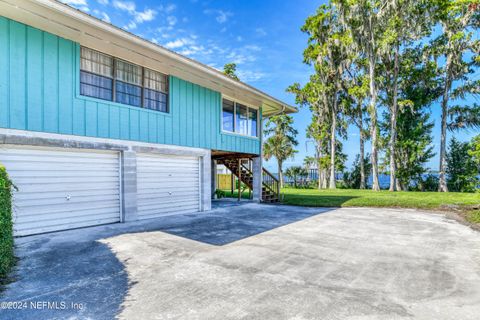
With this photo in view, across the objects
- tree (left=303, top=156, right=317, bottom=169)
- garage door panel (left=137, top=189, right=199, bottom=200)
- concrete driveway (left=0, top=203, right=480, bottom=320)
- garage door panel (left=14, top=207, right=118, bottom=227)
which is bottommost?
concrete driveway (left=0, top=203, right=480, bottom=320)

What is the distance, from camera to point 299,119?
24672 millimetres

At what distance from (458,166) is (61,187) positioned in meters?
23.2

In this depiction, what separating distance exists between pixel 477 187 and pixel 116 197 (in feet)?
36.7

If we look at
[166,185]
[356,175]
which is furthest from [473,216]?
[356,175]

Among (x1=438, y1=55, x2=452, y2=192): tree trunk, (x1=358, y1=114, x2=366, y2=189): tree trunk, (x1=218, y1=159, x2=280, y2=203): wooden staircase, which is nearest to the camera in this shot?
(x1=218, y1=159, x2=280, y2=203): wooden staircase

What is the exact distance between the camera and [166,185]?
806 cm

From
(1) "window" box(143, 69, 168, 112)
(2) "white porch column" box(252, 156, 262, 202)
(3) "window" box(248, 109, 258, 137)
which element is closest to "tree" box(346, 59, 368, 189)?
(3) "window" box(248, 109, 258, 137)

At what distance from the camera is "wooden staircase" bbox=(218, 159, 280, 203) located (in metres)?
11.8

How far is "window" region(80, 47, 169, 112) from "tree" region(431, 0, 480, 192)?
60.0 ft

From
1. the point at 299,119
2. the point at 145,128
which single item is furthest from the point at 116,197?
the point at 299,119

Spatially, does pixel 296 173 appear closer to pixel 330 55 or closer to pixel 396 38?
pixel 330 55

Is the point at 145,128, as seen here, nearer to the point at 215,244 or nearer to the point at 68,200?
the point at 68,200

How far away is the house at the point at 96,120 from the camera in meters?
5.16

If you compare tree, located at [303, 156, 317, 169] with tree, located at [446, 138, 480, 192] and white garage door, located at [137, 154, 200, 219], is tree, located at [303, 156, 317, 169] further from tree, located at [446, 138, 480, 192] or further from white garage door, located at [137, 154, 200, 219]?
white garage door, located at [137, 154, 200, 219]
